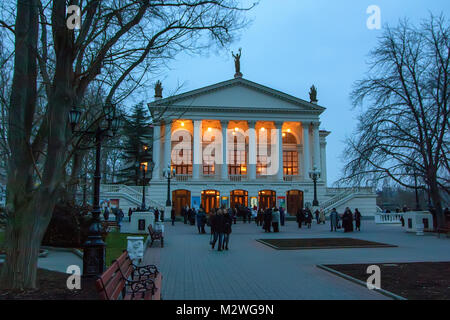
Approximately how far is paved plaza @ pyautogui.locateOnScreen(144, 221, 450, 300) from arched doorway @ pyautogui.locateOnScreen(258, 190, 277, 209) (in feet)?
105

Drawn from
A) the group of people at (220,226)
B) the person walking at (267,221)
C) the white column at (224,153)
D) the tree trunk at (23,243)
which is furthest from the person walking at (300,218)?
the tree trunk at (23,243)

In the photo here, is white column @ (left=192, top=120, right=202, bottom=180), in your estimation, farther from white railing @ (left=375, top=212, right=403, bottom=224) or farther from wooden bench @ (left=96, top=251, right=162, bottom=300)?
wooden bench @ (left=96, top=251, right=162, bottom=300)

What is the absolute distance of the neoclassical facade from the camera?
48781 millimetres

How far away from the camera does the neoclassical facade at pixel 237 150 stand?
48781 millimetres

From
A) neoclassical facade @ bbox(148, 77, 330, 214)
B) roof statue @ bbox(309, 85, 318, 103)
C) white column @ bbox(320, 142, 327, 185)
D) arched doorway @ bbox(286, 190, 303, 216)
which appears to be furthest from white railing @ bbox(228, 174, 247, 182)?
white column @ bbox(320, 142, 327, 185)

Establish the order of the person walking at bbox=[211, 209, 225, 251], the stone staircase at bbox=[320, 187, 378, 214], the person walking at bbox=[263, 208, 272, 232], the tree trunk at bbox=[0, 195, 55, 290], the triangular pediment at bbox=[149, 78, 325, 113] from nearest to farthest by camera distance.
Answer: the tree trunk at bbox=[0, 195, 55, 290] < the person walking at bbox=[211, 209, 225, 251] < the person walking at bbox=[263, 208, 272, 232] < the stone staircase at bbox=[320, 187, 378, 214] < the triangular pediment at bbox=[149, 78, 325, 113]

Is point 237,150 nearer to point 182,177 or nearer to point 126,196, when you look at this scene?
point 182,177

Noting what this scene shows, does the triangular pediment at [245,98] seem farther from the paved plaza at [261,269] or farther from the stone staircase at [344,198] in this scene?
the paved plaza at [261,269]

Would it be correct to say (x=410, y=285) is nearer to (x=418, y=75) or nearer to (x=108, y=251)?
(x=108, y=251)

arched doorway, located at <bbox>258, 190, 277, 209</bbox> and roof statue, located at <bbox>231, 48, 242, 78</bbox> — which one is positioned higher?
roof statue, located at <bbox>231, 48, 242, 78</bbox>

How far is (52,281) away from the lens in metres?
8.55

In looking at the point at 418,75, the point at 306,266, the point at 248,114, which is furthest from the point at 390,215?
the point at 306,266
